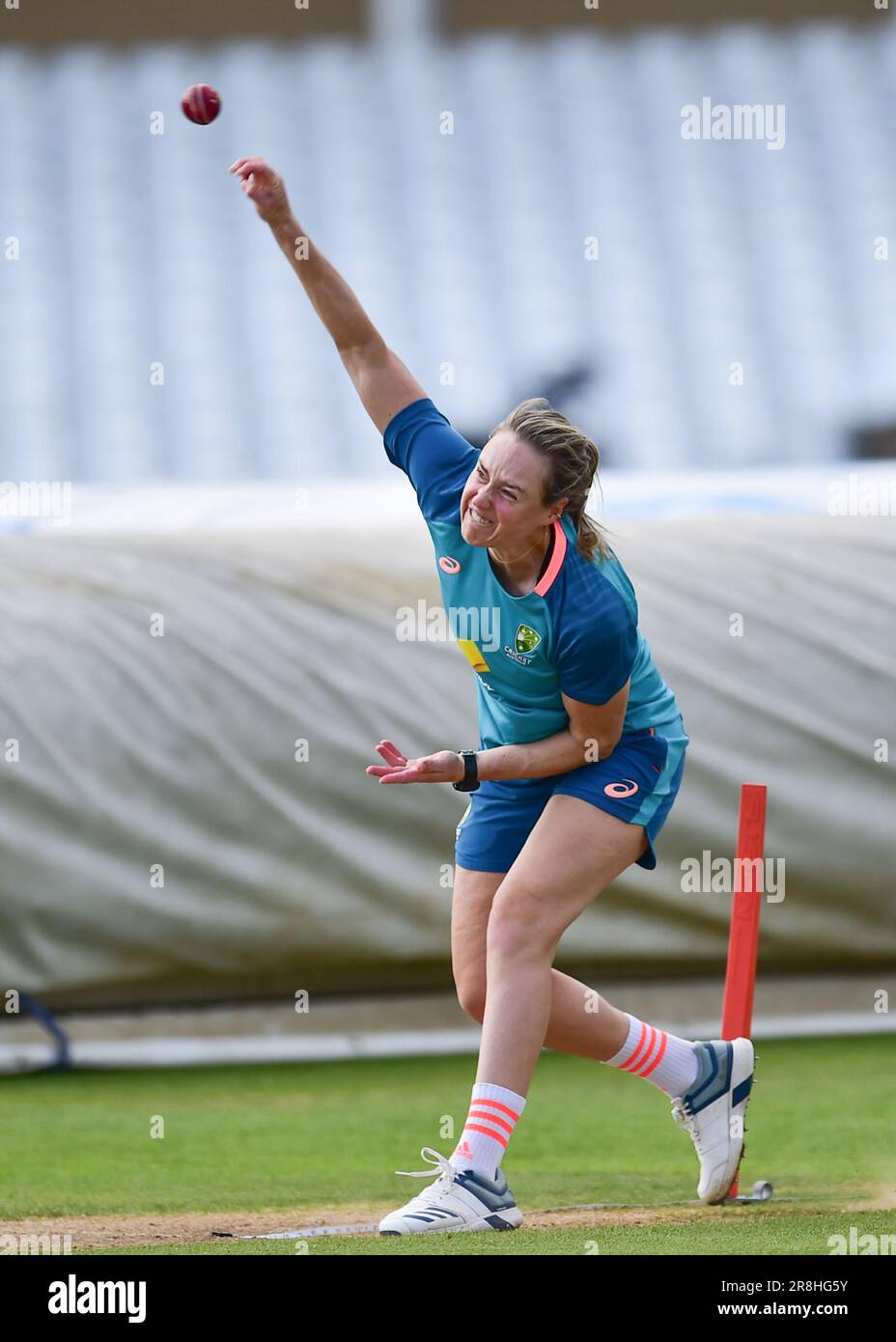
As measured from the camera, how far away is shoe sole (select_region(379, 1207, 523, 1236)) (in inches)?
146

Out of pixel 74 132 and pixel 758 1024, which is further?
pixel 74 132

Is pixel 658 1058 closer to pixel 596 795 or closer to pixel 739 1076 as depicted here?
pixel 739 1076

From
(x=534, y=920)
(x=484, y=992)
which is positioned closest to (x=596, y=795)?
(x=534, y=920)

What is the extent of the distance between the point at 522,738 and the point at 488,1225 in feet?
3.43

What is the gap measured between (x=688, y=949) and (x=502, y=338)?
457 inches

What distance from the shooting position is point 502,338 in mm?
18578

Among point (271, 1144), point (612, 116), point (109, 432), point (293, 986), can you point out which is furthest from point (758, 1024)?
point (612, 116)

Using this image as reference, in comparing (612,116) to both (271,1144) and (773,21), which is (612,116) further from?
(271,1144)

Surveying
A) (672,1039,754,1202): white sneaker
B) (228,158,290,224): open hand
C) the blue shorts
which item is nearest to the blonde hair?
the blue shorts

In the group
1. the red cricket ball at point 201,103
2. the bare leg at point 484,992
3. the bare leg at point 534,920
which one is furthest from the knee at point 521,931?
the red cricket ball at point 201,103

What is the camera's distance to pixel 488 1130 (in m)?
3.81

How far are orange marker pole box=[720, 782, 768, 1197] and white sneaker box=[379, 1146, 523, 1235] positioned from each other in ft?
3.32

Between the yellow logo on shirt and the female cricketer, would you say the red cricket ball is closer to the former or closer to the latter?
the female cricketer

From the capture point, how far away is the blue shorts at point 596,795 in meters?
4.04
